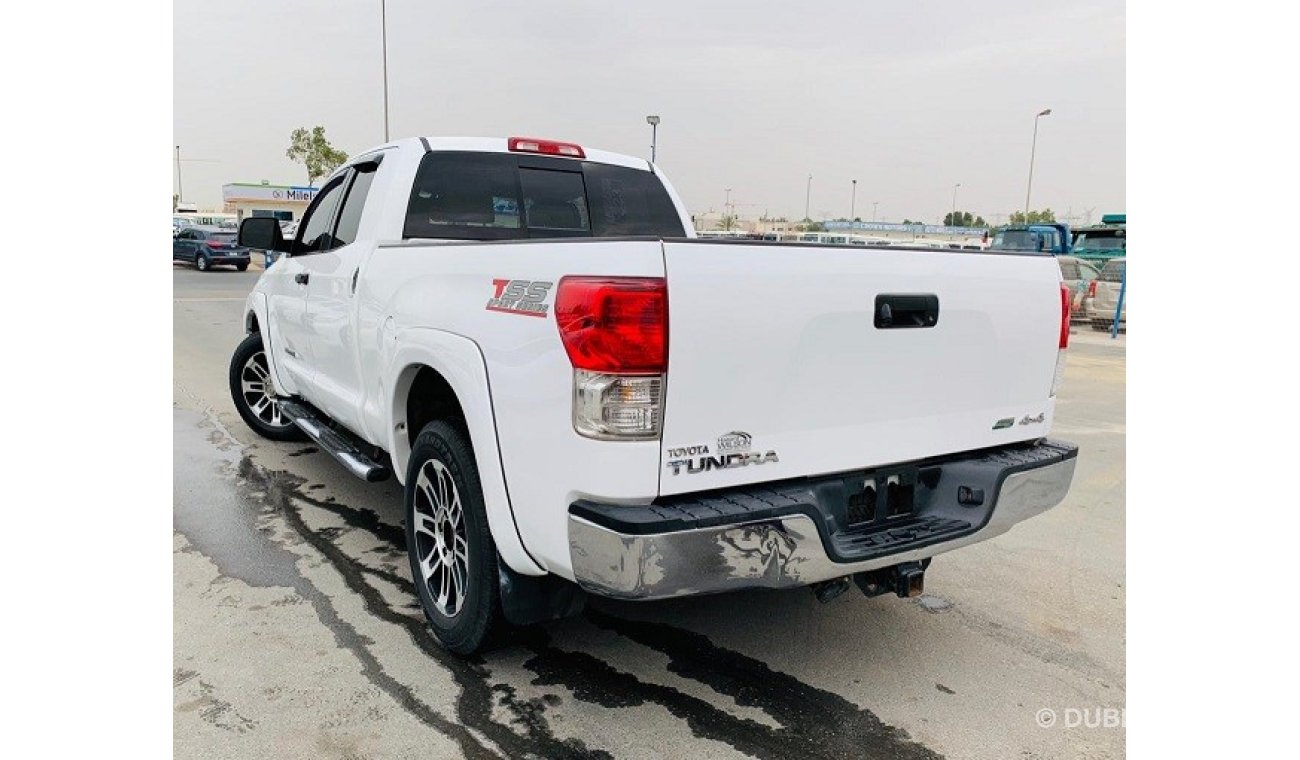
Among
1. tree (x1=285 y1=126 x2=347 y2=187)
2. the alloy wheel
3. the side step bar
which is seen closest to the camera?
the alloy wheel

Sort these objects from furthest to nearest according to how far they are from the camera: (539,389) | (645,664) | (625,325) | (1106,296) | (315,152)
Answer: (315,152), (1106,296), (645,664), (539,389), (625,325)

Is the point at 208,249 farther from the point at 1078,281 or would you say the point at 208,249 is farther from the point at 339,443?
the point at 339,443

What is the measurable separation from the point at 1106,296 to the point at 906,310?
17.8 meters

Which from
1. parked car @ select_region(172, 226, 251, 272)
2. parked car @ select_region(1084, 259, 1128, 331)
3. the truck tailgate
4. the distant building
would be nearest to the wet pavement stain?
the truck tailgate

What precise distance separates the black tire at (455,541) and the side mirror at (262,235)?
281 centimetres

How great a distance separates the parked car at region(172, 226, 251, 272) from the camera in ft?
97.0

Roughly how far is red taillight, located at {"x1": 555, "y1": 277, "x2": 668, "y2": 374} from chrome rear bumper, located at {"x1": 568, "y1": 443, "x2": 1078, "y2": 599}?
468mm

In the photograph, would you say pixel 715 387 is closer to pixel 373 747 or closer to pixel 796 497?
pixel 796 497

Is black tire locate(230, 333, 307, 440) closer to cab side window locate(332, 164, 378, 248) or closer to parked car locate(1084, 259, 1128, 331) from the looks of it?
cab side window locate(332, 164, 378, 248)

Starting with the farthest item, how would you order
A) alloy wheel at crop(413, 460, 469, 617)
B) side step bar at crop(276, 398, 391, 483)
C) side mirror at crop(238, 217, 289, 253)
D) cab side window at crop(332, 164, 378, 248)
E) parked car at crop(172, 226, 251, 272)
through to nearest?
parked car at crop(172, 226, 251, 272) → side mirror at crop(238, 217, 289, 253) → cab side window at crop(332, 164, 378, 248) → side step bar at crop(276, 398, 391, 483) → alloy wheel at crop(413, 460, 469, 617)

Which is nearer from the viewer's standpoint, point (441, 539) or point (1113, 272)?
point (441, 539)

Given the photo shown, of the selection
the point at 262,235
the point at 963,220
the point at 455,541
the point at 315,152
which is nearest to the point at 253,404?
the point at 262,235

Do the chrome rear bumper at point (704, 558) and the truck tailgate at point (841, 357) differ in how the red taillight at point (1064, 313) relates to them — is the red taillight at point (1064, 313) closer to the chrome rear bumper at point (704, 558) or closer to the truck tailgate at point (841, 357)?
the truck tailgate at point (841, 357)

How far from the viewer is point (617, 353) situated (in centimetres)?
239
